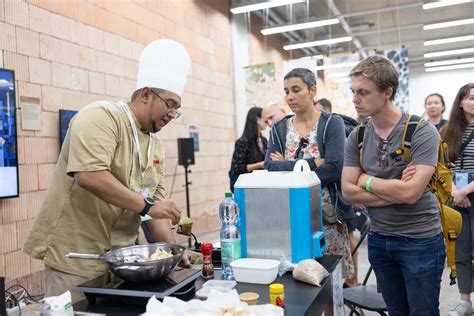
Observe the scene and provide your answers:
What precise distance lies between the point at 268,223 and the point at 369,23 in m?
6.30

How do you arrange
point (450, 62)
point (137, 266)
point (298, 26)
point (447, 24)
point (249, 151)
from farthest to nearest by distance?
point (298, 26) → point (450, 62) → point (447, 24) → point (249, 151) → point (137, 266)

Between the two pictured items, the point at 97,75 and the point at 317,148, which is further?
the point at 97,75

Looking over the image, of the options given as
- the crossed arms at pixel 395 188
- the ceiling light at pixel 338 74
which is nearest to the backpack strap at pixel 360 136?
the crossed arms at pixel 395 188

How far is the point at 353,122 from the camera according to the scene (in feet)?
9.53

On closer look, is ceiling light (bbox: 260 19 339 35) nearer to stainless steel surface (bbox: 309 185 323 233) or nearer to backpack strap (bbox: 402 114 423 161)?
backpack strap (bbox: 402 114 423 161)

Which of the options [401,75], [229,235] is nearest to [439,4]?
[401,75]

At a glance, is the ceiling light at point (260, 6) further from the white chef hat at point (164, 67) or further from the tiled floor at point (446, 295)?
the white chef hat at point (164, 67)

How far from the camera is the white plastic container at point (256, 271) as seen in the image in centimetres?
132

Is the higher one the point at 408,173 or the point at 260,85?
the point at 260,85

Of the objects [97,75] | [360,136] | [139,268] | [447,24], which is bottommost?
[139,268]

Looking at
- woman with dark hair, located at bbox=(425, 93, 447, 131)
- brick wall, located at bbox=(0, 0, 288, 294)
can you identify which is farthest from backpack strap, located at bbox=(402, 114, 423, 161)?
brick wall, located at bbox=(0, 0, 288, 294)

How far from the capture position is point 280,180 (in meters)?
1.51

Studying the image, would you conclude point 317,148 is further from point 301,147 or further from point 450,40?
point 450,40

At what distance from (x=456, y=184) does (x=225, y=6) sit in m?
5.54
